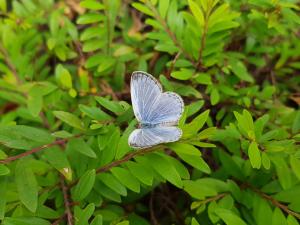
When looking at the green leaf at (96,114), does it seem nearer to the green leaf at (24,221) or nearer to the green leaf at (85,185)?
the green leaf at (85,185)

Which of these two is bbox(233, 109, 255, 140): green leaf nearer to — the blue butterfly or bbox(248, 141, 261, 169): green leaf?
bbox(248, 141, 261, 169): green leaf

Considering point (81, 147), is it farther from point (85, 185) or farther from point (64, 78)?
point (64, 78)

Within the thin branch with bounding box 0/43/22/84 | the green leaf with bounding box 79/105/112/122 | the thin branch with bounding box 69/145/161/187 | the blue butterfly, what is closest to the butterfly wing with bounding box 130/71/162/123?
the blue butterfly

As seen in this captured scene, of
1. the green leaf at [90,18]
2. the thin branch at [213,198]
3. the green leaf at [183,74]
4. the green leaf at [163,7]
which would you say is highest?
the green leaf at [163,7]

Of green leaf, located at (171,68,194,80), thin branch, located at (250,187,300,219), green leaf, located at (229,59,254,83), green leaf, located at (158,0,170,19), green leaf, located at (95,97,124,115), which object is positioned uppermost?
A: green leaf, located at (158,0,170,19)

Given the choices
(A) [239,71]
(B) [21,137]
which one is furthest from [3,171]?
(A) [239,71]

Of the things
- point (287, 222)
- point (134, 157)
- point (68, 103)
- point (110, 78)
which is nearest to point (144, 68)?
point (110, 78)

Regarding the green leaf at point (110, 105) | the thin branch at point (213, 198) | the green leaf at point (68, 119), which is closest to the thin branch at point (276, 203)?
the thin branch at point (213, 198)
